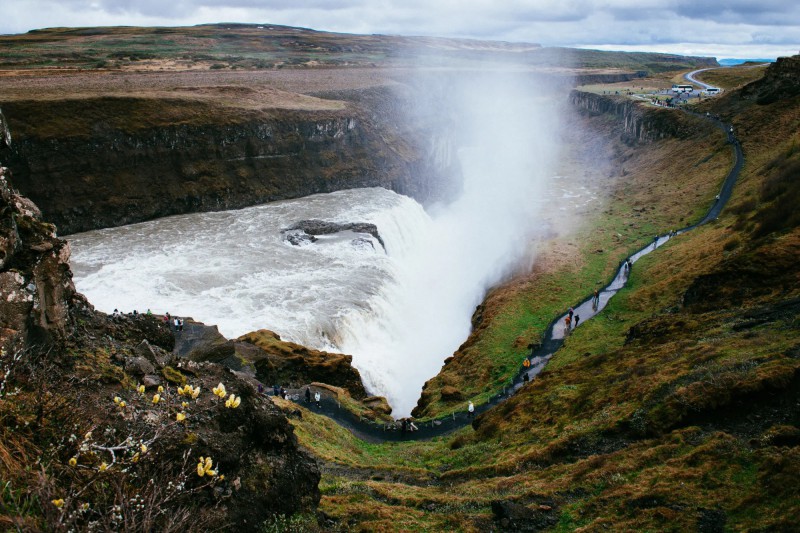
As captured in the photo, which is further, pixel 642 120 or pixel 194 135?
pixel 642 120

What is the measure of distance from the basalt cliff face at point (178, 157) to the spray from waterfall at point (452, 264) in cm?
1408

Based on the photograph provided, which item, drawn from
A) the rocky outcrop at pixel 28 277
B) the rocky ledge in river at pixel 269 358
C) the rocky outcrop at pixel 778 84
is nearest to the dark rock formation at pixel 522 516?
the rocky outcrop at pixel 28 277

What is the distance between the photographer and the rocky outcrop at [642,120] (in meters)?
85.4

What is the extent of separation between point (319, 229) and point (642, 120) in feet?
230

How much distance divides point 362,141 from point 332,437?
58.3 meters

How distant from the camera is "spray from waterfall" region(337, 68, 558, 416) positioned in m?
37.7

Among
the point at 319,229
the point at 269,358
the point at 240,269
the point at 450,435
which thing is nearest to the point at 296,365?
the point at 269,358

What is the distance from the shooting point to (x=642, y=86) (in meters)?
140

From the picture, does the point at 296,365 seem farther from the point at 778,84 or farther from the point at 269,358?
the point at 778,84

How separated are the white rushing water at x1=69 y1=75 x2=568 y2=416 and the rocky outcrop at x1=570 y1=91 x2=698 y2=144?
28927mm

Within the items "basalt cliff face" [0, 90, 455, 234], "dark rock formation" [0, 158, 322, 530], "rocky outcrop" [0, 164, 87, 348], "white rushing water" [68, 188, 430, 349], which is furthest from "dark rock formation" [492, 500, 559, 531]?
"basalt cliff face" [0, 90, 455, 234]

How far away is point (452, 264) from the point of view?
Answer: 56.9 m

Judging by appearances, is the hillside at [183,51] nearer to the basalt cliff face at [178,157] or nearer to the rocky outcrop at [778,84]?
the basalt cliff face at [178,157]

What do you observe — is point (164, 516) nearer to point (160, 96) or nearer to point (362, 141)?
point (160, 96)
